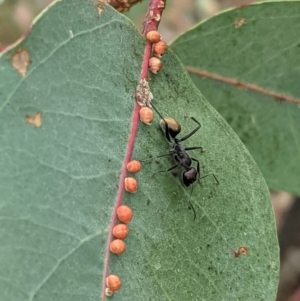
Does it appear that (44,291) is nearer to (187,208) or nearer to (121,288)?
(121,288)

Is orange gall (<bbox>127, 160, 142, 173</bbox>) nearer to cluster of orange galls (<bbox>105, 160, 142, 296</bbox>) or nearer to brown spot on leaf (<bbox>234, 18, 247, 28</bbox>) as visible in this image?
cluster of orange galls (<bbox>105, 160, 142, 296</bbox>)

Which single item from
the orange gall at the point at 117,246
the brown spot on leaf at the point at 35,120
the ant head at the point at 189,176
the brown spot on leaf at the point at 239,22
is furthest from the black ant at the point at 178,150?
the brown spot on leaf at the point at 239,22

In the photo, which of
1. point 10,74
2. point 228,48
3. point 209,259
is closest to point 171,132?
point 209,259

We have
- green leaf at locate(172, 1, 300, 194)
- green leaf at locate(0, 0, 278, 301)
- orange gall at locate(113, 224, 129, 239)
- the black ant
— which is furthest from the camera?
green leaf at locate(172, 1, 300, 194)

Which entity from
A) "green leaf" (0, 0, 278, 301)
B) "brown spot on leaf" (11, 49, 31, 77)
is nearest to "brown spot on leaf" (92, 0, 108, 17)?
"green leaf" (0, 0, 278, 301)

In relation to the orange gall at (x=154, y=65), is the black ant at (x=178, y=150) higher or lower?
lower

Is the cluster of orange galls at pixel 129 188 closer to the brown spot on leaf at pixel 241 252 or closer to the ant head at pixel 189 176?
the ant head at pixel 189 176
